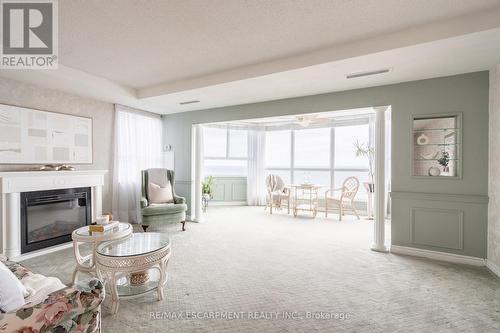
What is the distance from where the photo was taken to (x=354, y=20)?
2.38m

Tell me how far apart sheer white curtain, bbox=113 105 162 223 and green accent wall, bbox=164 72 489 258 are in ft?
12.8

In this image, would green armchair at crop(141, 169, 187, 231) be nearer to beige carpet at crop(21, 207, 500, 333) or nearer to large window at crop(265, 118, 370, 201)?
beige carpet at crop(21, 207, 500, 333)

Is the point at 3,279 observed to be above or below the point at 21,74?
below

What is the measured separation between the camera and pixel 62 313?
1.19m

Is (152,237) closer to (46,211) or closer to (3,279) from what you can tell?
(3,279)

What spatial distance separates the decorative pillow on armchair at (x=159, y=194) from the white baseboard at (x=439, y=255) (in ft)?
13.1

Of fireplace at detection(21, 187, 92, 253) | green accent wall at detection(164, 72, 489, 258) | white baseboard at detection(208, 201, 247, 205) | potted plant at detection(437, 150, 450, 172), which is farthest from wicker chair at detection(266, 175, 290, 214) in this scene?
fireplace at detection(21, 187, 92, 253)

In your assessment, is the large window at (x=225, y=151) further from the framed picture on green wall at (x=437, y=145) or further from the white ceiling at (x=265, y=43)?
the framed picture on green wall at (x=437, y=145)

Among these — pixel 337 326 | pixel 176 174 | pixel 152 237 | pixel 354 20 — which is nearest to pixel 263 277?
pixel 337 326

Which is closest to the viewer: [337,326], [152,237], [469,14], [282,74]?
[337,326]

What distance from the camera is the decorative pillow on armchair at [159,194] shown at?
4.86 metres

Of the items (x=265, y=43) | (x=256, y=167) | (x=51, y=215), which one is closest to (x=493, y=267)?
(x=265, y=43)

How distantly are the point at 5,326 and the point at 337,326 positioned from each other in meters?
2.04

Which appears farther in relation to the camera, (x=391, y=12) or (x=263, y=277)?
(x=263, y=277)
